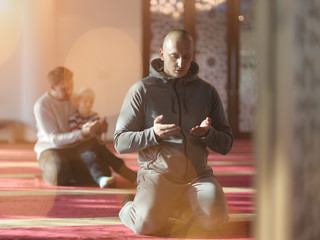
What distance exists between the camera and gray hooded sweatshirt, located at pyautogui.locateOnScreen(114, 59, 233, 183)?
174cm

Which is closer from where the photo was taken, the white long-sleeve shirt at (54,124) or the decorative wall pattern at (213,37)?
the white long-sleeve shirt at (54,124)

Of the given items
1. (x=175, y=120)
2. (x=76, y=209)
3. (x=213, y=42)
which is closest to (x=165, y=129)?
(x=175, y=120)

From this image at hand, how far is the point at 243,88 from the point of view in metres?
6.58

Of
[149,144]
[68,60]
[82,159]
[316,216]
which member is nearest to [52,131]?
[82,159]

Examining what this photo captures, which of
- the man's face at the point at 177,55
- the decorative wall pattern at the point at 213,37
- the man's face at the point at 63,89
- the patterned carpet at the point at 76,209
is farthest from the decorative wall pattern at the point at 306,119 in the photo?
the decorative wall pattern at the point at 213,37

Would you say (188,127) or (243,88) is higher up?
(188,127)

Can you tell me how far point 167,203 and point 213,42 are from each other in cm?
509

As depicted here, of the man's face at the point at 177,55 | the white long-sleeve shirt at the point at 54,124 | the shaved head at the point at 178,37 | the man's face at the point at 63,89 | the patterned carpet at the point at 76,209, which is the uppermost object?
the shaved head at the point at 178,37

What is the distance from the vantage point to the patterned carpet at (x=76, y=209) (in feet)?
5.44

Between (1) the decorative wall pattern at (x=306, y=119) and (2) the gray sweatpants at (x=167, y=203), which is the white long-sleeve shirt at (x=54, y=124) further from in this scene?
(1) the decorative wall pattern at (x=306, y=119)

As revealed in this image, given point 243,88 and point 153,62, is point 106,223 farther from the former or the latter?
point 243,88

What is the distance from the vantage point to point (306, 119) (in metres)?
0.46

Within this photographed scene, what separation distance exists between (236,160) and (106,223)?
2638 mm

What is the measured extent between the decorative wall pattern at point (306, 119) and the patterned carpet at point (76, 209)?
41 centimetres
